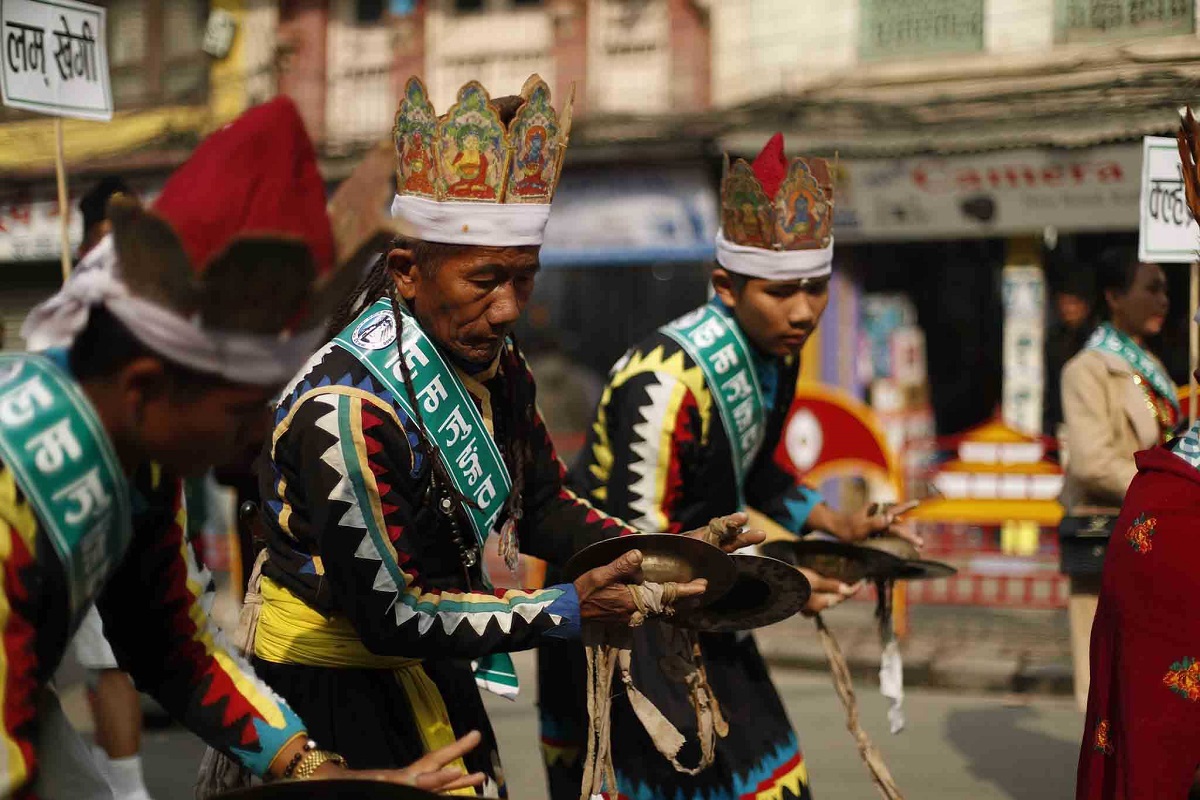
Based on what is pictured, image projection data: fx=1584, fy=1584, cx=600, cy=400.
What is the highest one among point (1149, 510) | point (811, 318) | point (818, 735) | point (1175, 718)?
point (811, 318)

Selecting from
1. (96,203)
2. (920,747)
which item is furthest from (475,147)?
(920,747)

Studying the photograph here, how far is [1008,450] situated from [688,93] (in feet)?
19.9

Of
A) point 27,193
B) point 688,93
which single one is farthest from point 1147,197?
point 27,193

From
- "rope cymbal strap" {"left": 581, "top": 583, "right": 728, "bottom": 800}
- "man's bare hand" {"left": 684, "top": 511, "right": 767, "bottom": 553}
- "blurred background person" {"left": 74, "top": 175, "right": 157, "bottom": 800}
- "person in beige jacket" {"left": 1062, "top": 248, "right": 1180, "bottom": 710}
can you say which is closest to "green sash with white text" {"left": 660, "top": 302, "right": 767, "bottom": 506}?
"rope cymbal strap" {"left": 581, "top": 583, "right": 728, "bottom": 800}

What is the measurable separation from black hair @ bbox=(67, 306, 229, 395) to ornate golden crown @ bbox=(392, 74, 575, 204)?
123 centimetres

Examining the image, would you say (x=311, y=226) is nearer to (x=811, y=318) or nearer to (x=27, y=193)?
(x=811, y=318)

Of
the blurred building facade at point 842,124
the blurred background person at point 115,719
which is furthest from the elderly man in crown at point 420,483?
the blurred building facade at point 842,124

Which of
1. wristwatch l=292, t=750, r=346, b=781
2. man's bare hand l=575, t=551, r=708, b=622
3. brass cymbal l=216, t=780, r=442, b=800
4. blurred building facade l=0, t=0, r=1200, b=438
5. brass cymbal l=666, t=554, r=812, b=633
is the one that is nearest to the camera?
brass cymbal l=216, t=780, r=442, b=800

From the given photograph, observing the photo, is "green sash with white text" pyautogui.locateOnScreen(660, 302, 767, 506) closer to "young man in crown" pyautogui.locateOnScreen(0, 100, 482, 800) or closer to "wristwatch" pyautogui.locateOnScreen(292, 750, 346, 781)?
"wristwatch" pyautogui.locateOnScreen(292, 750, 346, 781)

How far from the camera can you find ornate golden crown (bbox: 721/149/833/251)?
463 centimetres

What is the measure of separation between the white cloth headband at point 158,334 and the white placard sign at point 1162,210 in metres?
4.67

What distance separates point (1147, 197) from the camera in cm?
614

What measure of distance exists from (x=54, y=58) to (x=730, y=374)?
3.75 metres

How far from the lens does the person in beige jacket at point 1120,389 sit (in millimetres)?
6480
